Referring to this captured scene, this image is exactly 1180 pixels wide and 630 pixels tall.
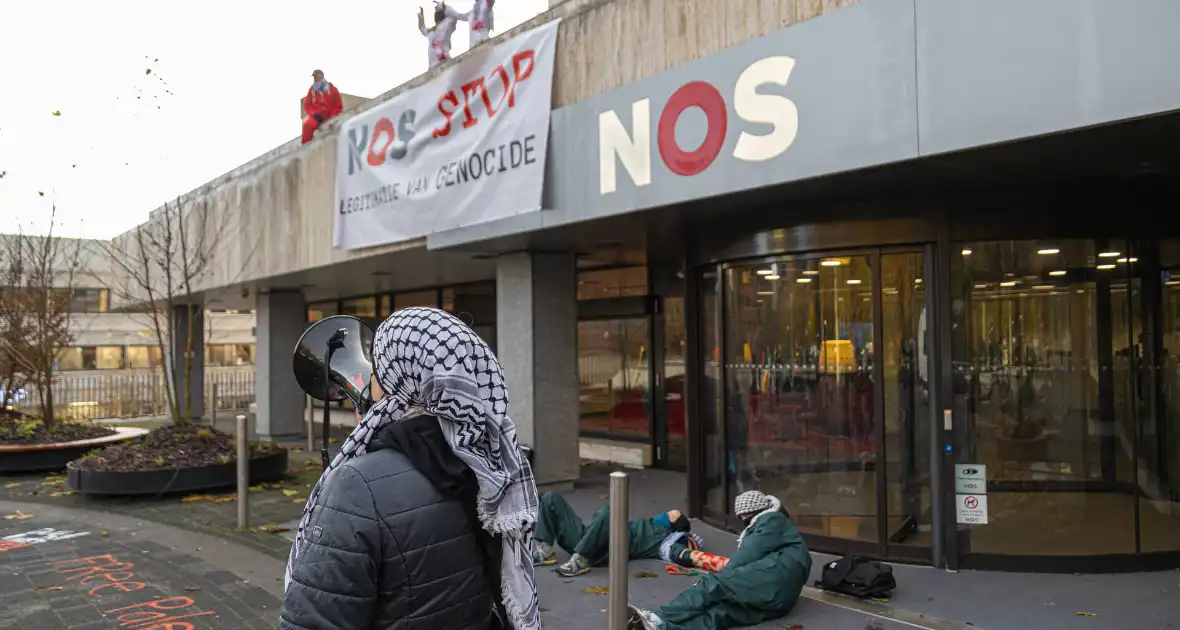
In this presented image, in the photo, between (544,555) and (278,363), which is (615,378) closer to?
(544,555)

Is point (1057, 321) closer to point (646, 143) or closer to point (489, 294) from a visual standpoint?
point (646, 143)

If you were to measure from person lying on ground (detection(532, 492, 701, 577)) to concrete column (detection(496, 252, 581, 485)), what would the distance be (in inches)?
118

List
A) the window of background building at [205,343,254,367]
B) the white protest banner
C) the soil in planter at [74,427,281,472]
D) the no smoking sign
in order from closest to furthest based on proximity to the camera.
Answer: the no smoking sign < the white protest banner < the soil in planter at [74,427,281,472] < the window of background building at [205,343,254,367]

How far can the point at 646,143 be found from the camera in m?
7.13

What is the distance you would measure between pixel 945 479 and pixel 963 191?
2431 mm

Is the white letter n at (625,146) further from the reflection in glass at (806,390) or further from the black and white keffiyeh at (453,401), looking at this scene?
the black and white keffiyeh at (453,401)

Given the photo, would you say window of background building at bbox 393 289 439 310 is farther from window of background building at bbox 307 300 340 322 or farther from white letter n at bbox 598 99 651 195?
white letter n at bbox 598 99 651 195

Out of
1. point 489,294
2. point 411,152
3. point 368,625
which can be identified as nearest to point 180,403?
point 489,294

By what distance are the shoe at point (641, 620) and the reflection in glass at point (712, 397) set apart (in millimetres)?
3436

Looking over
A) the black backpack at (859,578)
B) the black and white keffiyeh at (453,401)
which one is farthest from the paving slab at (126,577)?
the black and white keffiyeh at (453,401)

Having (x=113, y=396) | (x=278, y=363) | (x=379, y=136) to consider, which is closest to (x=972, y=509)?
(x=379, y=136)

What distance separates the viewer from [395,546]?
2043 millimetres

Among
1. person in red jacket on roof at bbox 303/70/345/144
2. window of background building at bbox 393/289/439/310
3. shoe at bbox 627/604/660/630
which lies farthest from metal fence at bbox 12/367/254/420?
shoe at bbox 627/604/660/630

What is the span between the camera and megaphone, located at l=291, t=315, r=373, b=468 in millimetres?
3775
